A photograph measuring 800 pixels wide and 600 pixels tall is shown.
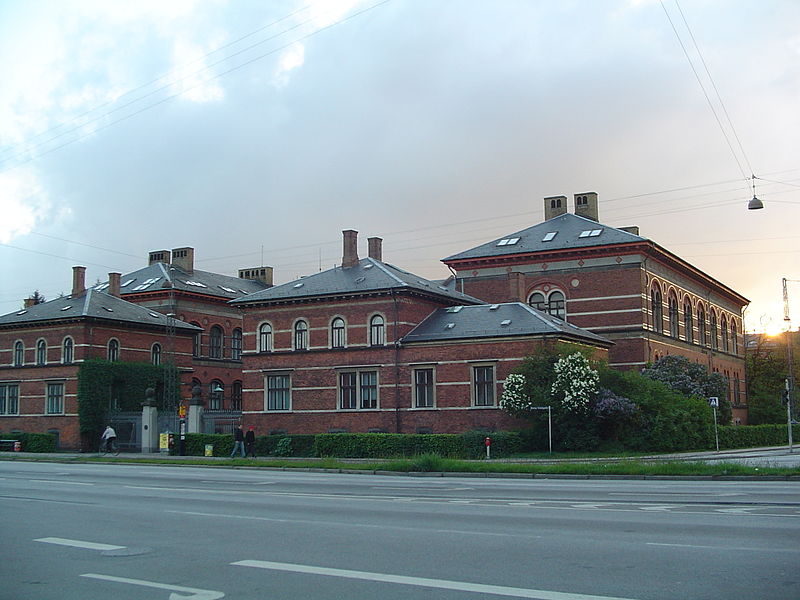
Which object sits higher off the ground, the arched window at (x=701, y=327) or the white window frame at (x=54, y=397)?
the arched window at (x=701, y=327)

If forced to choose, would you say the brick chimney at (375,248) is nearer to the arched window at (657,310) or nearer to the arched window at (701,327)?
the arched window at (657,310)

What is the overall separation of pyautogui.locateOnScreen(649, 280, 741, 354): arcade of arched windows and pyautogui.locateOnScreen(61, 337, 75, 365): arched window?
35205 millimetres

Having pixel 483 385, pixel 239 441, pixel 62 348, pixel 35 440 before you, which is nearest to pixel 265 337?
pixel 239 441

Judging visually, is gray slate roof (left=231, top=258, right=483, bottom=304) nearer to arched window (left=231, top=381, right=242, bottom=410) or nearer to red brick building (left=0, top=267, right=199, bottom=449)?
red brick building (left=0, top=267, right=199, bottom=449)

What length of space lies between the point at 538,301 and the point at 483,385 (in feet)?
45.1

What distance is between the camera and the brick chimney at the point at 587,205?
60.0 metres

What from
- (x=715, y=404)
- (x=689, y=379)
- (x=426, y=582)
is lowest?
(x=426, y=582)

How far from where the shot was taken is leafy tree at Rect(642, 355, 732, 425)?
4891 cm

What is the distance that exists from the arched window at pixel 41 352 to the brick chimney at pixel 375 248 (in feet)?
69.7

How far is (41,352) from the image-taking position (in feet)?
184

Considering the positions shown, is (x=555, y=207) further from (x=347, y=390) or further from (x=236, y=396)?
(x=236, y=396)

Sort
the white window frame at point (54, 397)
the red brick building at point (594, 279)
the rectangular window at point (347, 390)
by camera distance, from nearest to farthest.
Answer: the rectangular window at point (347, 390), the red brick building at point (594, 279), the white window frame at point (54, 397)

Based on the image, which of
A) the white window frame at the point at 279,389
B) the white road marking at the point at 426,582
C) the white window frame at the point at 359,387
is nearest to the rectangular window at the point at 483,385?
the white window frame at the point at 359,387

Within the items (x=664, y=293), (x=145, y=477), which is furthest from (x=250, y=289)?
(x=145, y=477)
